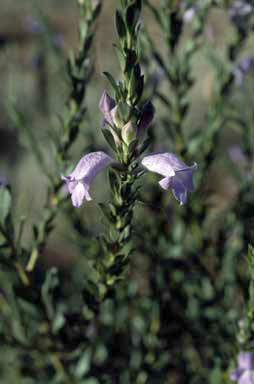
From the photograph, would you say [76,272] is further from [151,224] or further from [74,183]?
[74,183]

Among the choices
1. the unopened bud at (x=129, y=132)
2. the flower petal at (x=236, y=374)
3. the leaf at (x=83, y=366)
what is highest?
the unopened bud at (x=129, y=132)

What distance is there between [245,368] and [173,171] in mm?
613

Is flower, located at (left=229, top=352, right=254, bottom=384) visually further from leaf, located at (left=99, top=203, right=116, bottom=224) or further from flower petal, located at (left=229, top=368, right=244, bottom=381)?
leaf, located at (left=99, top=203, right=116, bottom=224)

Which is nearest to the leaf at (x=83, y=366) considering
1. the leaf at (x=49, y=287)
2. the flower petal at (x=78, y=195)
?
the leaf at (x=49, y=287)

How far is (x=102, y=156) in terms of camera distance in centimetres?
90

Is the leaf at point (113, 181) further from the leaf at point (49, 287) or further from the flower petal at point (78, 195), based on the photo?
the leaf at point (49, 287)

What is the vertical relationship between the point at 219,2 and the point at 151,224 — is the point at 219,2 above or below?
above

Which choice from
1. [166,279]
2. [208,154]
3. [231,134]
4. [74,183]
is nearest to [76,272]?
[166,279]

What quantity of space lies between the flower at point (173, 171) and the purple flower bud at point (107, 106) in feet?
0.37

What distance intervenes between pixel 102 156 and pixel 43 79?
2100 mm

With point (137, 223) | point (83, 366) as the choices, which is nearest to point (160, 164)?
point (137, 223)

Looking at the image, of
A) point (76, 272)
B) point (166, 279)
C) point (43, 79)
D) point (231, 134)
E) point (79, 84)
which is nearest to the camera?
point (79, 84)

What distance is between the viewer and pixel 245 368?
1.18 metres

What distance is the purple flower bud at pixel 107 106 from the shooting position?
2.87 feet
